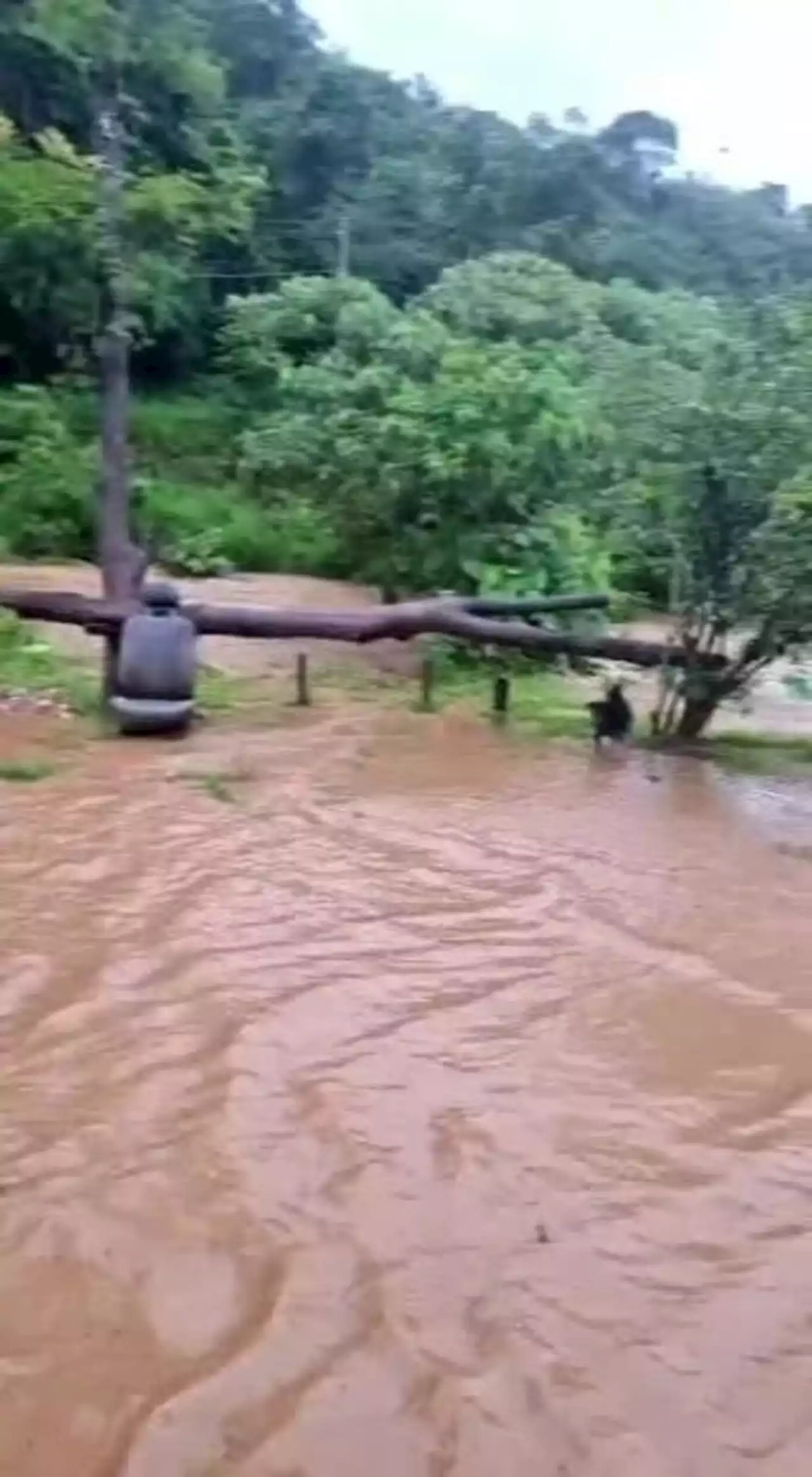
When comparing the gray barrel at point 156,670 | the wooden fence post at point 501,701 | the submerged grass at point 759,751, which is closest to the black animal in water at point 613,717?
the submerged grass at point 759,751

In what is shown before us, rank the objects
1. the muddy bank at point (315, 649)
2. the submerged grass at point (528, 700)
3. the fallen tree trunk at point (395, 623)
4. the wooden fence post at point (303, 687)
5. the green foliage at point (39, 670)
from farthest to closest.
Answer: the muddy bank at point (315, 649)
the wooden fence post at point (303, 687)
the green foliage at point (39, 670)
the submerged grass at point (528, 700)
the fallen tree trunk at point (395, 623)

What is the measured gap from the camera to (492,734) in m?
9.79

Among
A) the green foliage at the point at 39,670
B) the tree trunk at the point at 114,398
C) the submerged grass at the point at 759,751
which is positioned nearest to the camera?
the submerged grass at the point at 759,751

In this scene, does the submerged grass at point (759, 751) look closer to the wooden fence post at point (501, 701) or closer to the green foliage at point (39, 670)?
the wooden fence post at point (501, 701)

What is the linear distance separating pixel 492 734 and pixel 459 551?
3234 mm

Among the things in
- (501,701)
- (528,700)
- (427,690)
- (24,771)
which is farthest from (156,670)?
(528,700)

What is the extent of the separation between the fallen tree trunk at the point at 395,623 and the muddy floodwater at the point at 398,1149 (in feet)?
8.58

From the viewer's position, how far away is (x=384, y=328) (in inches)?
610

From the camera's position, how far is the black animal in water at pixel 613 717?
31.0 feet

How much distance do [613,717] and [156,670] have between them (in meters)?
3.01

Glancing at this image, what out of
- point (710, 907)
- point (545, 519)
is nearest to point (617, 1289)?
point (710, 907)

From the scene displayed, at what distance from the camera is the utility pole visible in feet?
85.4

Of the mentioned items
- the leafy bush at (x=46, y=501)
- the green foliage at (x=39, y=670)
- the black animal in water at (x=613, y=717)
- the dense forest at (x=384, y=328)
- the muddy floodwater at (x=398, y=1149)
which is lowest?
the muddy floodwater at (x=398, y=1149)

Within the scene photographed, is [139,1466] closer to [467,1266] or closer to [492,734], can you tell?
[467,1266]
